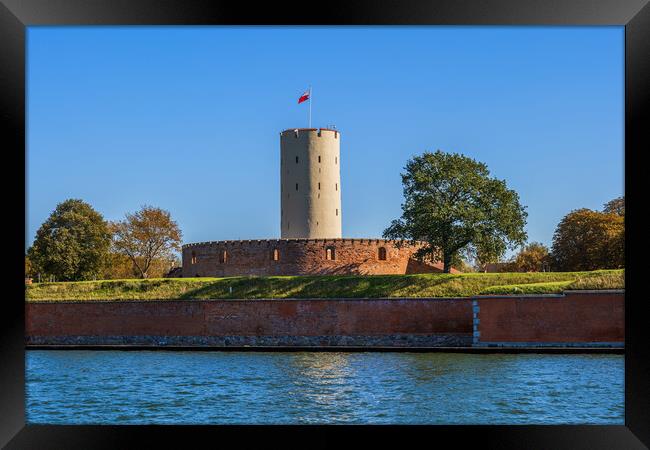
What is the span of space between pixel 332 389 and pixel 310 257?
1835 centimetres

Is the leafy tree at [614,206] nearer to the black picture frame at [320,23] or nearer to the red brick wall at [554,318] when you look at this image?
the red brick wall at [554,318]

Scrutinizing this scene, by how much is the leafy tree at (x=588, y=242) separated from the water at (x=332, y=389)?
1254cm

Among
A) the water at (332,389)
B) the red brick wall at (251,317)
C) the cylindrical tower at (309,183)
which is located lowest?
the water at (332,389)

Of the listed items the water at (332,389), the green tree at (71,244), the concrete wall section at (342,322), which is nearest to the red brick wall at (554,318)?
the concrete wall section at (342,322)

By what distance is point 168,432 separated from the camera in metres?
6.19

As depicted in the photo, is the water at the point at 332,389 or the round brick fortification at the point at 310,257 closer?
the water at the point at 332,389

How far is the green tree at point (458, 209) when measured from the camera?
29797mm

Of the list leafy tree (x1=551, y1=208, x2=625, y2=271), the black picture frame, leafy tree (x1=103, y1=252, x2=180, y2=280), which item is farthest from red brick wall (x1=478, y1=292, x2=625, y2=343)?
leafy tree (x1=103, y1=252, x2=180, y2=280)

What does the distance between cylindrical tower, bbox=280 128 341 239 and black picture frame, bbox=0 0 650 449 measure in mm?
31314

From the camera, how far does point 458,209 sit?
97.8ft

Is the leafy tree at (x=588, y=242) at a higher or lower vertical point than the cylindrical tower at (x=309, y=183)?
lower

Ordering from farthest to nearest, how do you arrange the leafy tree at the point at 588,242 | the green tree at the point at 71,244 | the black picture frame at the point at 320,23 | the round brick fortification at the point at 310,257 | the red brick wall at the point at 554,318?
1. the green tree at the point at 71,244
2. the round brick fortification at the point at 310,257
3. the leafy tree at the point at 588,242
4. the red brick wall at the point at 554,318
5. the black picture frame at the point at 320,23

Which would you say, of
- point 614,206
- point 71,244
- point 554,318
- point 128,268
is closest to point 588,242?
point 614,206

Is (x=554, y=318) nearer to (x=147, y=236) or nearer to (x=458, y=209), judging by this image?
(x=458, y=209)
